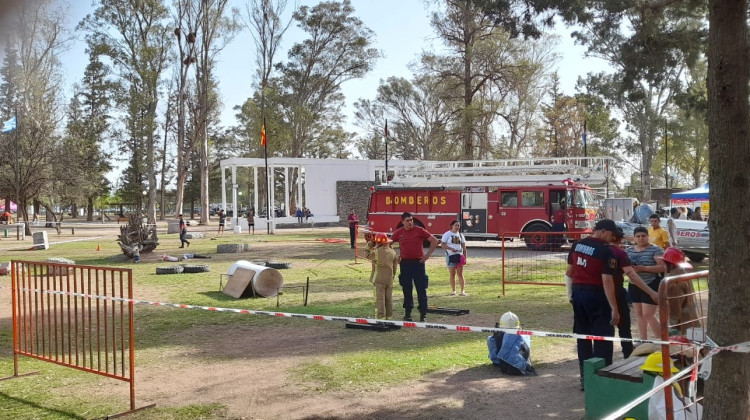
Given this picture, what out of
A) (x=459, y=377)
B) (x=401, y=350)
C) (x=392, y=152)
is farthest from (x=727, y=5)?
(x=392, y=152)

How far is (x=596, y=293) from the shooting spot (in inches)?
255

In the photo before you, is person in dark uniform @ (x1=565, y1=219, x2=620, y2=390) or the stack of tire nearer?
person in dark uniform @ (x1=565, y1=219, x2=620, y2=390)

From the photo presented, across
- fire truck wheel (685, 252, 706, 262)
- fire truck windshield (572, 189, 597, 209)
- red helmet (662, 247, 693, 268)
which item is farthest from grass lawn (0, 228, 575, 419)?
fire truck windshield (572, 189, 597, 209)

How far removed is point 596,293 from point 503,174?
1933 cm

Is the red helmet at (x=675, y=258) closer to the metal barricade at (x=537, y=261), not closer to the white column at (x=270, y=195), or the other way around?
the metal barricade at (x=537, y=261)

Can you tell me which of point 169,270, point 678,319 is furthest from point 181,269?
point 678,319

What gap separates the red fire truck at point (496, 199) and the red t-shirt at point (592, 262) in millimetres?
15147

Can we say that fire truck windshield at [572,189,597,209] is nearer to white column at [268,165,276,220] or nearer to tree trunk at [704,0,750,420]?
tree trunk at [704,0,750,420]

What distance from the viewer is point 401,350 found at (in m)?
8.37

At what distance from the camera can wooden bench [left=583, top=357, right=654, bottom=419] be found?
16.4 ft

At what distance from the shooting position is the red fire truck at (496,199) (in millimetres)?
23391

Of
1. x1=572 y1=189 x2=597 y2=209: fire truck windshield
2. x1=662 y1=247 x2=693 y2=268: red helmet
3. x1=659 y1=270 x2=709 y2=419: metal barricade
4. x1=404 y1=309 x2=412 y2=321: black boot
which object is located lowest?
x1=404 y1=309 x2=412 y2=321: black boot

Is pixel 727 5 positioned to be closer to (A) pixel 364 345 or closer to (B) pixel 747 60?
(B) pixel 747 60

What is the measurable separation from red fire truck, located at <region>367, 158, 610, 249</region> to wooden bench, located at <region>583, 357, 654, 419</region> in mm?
16405
